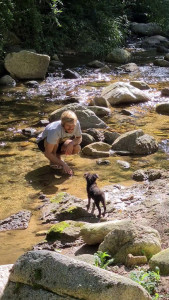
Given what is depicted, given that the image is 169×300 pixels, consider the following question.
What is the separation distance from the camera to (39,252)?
10.2 feet

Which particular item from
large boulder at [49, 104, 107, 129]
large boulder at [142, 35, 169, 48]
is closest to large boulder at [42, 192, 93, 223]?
large boulder at [49, 104, 107, 129]

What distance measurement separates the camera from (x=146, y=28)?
75.5 ft

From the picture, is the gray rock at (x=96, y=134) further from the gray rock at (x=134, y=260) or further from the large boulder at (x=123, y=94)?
the gray rock at (x=134, y=260)

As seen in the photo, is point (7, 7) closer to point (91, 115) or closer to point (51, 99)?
point (51, 99)

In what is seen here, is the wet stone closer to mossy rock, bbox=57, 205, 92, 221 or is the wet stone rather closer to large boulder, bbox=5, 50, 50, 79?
mossy rock, bbox=57, 205, 92, 221

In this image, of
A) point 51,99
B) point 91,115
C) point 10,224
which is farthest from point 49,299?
point 51,99

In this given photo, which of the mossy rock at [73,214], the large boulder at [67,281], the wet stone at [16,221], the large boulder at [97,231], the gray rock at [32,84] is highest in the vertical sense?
the large boulder at [67,281]

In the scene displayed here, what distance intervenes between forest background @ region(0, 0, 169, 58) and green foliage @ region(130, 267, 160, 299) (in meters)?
11.5

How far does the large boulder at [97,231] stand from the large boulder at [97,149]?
3339 millimetres

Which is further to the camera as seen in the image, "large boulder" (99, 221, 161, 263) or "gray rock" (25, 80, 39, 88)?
"gray rock" (25, 80, 39, 88)

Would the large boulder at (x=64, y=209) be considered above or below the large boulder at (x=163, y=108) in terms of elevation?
above

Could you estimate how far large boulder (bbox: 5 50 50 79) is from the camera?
1411cm

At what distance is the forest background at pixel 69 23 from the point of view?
15945 millimetres

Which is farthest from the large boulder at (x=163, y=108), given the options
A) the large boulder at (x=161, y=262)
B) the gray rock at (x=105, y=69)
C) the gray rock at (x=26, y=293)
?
the gray rock at (x=26, y=293)
